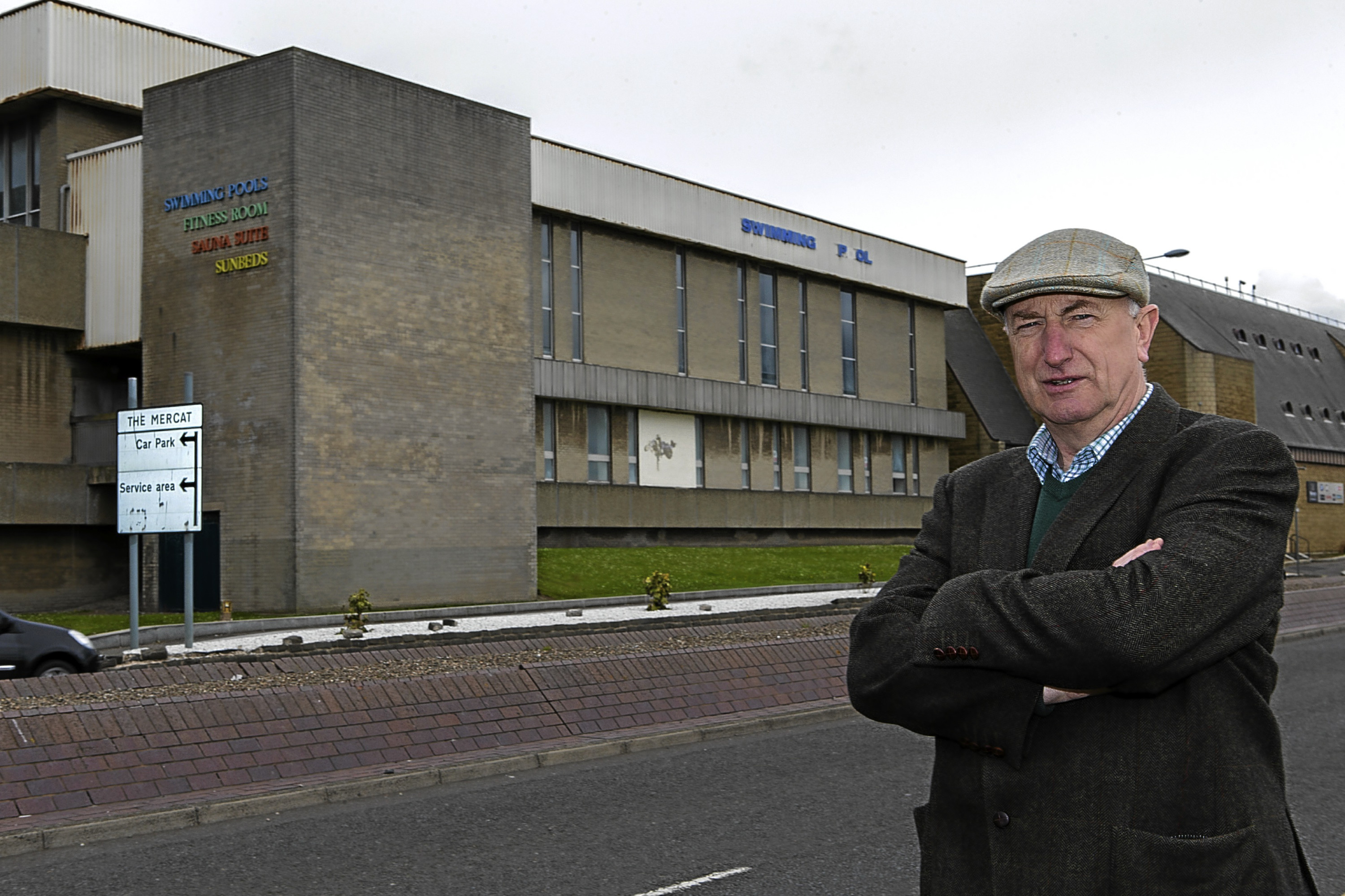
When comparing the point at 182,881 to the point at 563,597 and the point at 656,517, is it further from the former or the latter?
the point at 656,517

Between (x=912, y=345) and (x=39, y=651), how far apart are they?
150 feet

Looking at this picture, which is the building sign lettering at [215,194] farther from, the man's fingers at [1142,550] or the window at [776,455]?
the man's fingers at [1142,550]

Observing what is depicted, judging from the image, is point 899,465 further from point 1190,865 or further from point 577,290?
point 1190,865

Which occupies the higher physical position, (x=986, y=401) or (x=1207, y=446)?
(x=986, y=401)

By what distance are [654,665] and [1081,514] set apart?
11.1m

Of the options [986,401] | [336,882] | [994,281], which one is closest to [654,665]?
[336,882]

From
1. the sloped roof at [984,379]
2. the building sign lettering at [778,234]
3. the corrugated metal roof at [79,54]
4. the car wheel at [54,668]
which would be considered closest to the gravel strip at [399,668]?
the car wheel at [54,668]

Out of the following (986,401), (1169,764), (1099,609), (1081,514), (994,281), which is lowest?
(1169,764)

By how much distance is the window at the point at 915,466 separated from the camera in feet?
185

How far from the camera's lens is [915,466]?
2231 inches

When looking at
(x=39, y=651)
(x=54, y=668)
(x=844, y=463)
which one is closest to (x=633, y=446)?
(x=844, y=463)

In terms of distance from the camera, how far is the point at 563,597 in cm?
3419

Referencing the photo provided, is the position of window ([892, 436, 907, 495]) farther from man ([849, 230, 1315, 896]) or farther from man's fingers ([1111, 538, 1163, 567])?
man's fingers ([1111, 538, 1163, 567])

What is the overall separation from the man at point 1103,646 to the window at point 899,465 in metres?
53.5
